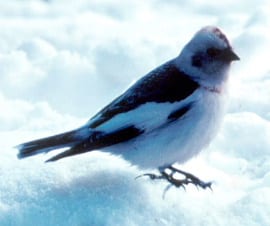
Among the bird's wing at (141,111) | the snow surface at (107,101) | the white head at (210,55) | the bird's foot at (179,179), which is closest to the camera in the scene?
the snow surface at (107,101)

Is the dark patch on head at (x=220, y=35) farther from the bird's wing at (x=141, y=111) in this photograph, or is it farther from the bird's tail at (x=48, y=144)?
the bird's tail at (x=48, y=144)

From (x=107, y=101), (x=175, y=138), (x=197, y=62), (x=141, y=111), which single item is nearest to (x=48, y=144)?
(x=141, y=111)

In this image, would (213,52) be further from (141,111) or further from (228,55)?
(141,111)

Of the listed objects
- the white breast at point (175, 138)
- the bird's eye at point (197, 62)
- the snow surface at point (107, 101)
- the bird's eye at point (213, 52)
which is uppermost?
the bird's eye at point (213, 52)

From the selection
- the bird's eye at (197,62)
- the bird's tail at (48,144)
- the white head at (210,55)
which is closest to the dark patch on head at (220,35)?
the white head at (210,55)

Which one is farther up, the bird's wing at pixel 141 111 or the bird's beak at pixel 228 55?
the bird's beak at pixel 228 55

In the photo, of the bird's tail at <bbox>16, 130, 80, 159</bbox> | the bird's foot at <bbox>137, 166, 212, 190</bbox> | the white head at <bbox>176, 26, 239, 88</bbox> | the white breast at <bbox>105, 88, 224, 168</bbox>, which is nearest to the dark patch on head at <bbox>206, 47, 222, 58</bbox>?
the white head at <bbox>176, 26, 239, 88</bbox>

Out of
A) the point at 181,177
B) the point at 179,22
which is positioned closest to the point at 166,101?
the point at 181,177

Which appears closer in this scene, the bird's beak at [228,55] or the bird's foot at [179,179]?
the bird's foot at [179,179]
